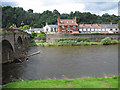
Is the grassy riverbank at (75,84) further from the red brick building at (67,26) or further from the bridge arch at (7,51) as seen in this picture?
the red brick building at (67,26)

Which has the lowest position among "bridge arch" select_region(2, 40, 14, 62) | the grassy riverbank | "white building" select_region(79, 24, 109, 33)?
the grassy riverbank

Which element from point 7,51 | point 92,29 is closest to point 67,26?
point 92,29

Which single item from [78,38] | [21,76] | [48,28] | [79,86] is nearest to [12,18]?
[48,28]

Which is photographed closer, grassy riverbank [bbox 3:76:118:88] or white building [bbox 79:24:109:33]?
grassy riverbank [bbox 3:76:118:88]

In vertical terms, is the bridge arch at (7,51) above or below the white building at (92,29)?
below

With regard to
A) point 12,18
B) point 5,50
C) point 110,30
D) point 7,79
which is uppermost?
point 12,18

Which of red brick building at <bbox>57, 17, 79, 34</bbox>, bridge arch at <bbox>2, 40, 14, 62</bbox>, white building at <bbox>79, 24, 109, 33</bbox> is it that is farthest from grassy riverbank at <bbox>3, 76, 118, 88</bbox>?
white building at <bbox>79, 24, 109, 33</bbox>

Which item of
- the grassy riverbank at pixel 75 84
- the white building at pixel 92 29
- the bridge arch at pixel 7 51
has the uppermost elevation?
the white building at pixel 92 29

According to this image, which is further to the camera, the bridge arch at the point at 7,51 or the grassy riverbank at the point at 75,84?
the bridge arch at the point at 7,51

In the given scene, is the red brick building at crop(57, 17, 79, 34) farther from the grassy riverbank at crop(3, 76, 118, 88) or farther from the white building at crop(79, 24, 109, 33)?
the grassy riverbank at crop(3, 76, 118, 88)

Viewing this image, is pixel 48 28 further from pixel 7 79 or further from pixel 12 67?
pixel 7 79

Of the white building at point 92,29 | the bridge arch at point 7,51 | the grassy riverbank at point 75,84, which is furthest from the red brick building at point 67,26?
the grassy riverbank at point 75,84

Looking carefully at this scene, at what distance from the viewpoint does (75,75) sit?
68.8ft

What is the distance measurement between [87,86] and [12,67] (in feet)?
54.5
